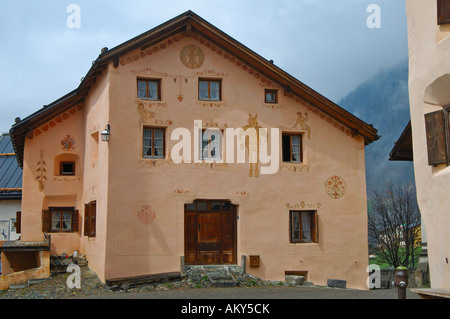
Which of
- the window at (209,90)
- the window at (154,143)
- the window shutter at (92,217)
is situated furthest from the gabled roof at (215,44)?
the window shutter at (92,217)

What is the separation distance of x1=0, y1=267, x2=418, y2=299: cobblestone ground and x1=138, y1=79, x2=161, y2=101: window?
253 inches

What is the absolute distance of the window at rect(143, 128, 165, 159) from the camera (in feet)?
73.4

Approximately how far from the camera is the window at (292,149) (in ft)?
78.6

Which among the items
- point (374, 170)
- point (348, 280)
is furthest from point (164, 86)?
point (374, 170)

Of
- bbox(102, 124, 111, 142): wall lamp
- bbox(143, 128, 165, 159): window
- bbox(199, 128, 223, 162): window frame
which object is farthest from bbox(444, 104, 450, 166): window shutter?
bbox(102, 124, 111, 142): wall lamp

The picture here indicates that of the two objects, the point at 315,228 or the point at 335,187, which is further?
the point at 335,187

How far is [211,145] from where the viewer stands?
23016 millimetres

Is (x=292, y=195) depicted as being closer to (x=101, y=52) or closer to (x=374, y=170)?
(x=101, y=52)

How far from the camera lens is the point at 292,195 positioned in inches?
923

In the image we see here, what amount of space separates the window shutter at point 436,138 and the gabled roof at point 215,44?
9.89m

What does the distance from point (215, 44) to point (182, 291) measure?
9.21 meters

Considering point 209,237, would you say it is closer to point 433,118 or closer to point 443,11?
point 433,118
